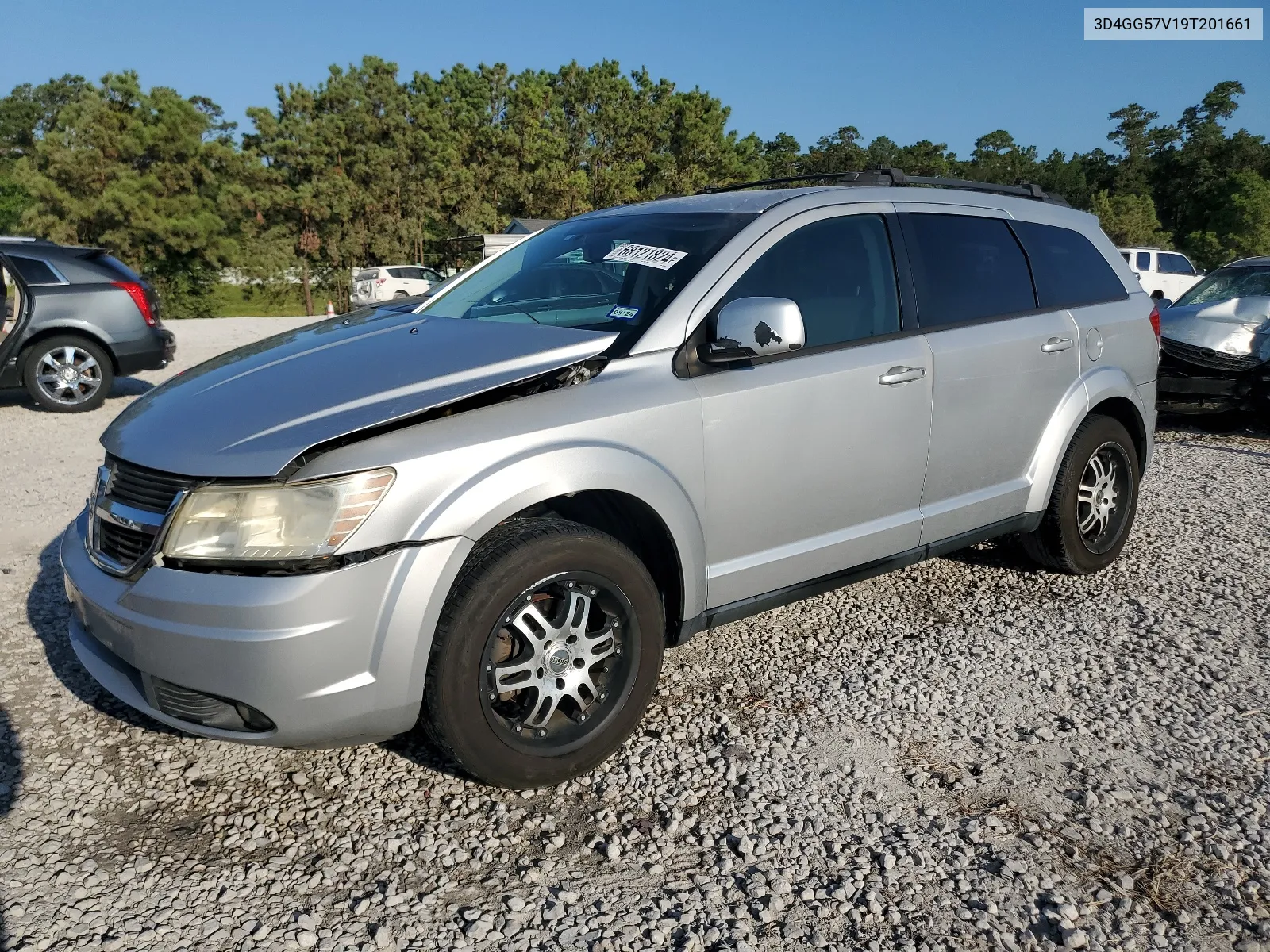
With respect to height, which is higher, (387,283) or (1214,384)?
(387,283)

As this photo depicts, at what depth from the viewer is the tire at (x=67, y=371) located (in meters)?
9.15

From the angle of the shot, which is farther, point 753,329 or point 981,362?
point 981,362

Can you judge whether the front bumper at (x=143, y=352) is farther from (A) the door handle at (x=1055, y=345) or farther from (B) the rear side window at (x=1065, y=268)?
(A) the door handle at (x=1055, y=345)

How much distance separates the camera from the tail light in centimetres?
952

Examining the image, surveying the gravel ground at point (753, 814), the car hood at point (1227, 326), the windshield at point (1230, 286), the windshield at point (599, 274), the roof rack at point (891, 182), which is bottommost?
the gravel ground at point (753, 814)

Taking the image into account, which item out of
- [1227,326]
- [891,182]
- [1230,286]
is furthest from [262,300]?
[891,182]

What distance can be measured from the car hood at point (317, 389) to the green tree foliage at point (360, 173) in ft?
109

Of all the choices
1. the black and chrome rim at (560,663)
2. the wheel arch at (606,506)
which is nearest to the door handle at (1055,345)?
A: the wheel arch at (606,506)

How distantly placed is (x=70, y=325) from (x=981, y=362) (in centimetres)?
866

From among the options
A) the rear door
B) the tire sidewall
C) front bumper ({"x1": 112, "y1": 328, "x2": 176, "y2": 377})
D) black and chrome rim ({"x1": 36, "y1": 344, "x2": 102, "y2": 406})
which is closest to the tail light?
front bumper ({"x1": 112, "y1": 328, "x2": 176, "y2": 377})

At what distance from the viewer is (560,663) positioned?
A: 2.86 metres

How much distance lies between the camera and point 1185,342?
29.0ft

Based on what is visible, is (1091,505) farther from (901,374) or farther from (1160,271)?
(1160,271)

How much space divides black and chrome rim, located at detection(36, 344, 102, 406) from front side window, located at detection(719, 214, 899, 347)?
8312 millimetres
